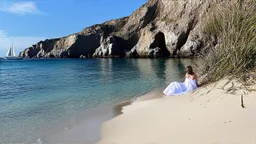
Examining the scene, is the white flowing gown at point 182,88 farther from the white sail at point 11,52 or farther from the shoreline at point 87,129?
the white sail at point 11,52

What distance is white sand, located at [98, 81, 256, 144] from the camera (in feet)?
16.7

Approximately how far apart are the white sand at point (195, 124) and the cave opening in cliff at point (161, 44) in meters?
58.7

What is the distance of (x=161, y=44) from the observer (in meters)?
69.3

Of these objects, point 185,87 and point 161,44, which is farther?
point 161,44

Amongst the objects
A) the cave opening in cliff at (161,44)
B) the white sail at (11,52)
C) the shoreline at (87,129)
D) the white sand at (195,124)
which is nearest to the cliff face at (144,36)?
the cave opening in cliff at (161,44)

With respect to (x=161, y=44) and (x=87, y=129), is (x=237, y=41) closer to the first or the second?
(x=87, y=129)

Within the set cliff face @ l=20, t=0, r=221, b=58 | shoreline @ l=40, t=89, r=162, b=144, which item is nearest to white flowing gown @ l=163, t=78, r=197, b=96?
shoreline @ l=40, t=89, r=162, b=144

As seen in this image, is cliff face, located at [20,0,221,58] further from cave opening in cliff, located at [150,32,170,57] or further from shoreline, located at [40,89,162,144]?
shoreline, located at [40,89,162,144]

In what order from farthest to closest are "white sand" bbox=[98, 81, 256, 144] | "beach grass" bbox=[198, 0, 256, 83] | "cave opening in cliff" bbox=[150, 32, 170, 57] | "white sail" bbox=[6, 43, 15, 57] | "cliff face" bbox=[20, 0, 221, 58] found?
"white sail" bbox=[6, 43, 15, 57] → "cave opening in cliff" bbox=[150, 32, 170, 57] → "cliff face" bbox=[20, 0, 221, 58] → "beach grass" bbox=[198, 0, 256, 83] → "white sand" bbox=[98, 81, 256, 144]

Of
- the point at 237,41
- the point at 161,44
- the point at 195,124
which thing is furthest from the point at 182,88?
the point at 161,44

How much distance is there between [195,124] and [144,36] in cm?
6824

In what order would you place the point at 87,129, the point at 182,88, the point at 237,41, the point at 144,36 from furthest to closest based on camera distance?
the point at 144,36 → the point at 182,88 → the point at 237,41 → the point at 87,129

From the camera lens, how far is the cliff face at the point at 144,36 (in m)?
61.1

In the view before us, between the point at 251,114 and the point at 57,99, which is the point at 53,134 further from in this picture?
the point at 57,99
